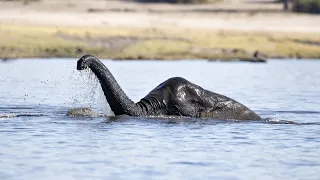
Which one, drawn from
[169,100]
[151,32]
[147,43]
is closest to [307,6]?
[151,32]

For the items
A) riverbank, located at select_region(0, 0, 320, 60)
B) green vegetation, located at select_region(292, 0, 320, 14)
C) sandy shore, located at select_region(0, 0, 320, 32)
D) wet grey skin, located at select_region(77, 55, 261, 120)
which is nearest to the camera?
wet grey skin, located at select_region(77, 55, 261, 120)

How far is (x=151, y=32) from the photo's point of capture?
172 feet

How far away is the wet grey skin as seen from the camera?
18031 mm

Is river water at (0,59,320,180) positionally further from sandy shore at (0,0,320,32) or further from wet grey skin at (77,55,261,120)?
sandy shore at (0,0,320,32)

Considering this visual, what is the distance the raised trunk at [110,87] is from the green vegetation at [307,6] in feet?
154

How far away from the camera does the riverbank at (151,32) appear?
4672 cm

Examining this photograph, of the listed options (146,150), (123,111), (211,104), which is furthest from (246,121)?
(146,150)

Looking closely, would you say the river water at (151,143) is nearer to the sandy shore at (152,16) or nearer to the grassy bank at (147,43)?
the grassy bank at (147,43)

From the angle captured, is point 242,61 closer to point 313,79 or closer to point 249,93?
point 313,79

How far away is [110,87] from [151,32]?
34.5 metres

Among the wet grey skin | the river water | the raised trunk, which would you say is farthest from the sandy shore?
the raised trunk

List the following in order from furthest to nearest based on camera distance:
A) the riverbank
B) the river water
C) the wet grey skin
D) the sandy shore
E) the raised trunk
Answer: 1. the sandy shore
2. the riverbank
3. the wet grey skin
4. the raised trunk
5. the river water

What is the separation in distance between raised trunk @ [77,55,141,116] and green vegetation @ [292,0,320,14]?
47084 millimetres

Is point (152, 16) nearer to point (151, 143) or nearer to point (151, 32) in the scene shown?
point (151, 32)
